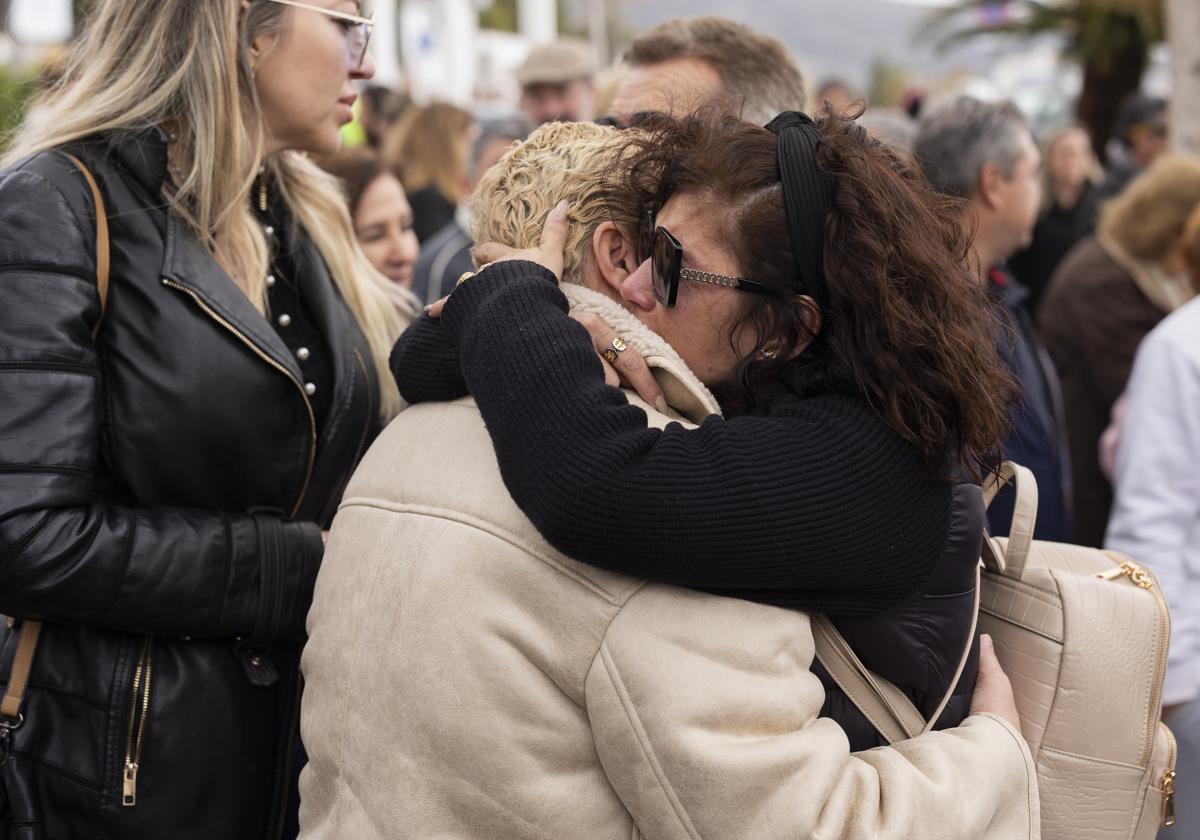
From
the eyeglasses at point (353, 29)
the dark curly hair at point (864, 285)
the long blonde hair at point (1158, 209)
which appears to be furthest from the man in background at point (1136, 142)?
the dark curly hair at point (864, 285)

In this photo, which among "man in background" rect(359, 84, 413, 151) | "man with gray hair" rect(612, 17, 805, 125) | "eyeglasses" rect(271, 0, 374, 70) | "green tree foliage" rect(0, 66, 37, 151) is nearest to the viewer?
"eyeglasses" rect(271, 0, 374, 70)

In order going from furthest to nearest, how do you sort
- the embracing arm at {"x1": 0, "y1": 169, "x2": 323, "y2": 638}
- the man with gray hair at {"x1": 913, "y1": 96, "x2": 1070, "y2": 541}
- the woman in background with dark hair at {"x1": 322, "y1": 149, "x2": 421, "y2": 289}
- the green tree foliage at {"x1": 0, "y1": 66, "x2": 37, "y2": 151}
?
the woman in background with dark hair at {"x1": 322, "y1": 149, "x2": 421, "y2": 289} < the man with gray hair at {"x1": 913, "y1": 96, "x2": 1070, "y2": 541} < the green tree foliage at {"x1": 0, "y1": 66, "x2": 37, "y2": 151} < the embracing arm at {"x1": 0, "y1": 169, "x2": 323, "y2": 638}

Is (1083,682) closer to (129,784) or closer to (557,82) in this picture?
(129,784)

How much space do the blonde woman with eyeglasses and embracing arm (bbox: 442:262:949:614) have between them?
2.28ft

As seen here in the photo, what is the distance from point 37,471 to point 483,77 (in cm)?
3007

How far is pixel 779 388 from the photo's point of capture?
169cm

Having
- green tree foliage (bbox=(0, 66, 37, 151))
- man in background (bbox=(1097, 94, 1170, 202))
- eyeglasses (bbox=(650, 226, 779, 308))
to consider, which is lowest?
man in background (bbox=(1097, 94, 1170, 202))

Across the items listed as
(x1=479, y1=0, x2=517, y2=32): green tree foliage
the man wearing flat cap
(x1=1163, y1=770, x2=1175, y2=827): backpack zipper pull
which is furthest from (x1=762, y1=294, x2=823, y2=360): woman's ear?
(x1=479, y1=0, x2=517, y2=32): green tree foliage

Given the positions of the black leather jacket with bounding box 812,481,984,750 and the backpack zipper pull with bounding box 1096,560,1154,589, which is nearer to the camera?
the black leather jacket with bounding box 812,481,984,750

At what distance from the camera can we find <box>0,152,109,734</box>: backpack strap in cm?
206

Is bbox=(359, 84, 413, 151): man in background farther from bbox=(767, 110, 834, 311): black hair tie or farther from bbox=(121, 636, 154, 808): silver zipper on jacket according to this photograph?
bbox=(767, 110, 834, 311): black hair tie

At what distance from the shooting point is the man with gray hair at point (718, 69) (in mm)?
2922

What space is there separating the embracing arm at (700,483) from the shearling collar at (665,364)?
0.34 ft

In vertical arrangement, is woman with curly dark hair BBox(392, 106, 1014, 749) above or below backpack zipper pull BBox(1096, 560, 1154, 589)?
above
